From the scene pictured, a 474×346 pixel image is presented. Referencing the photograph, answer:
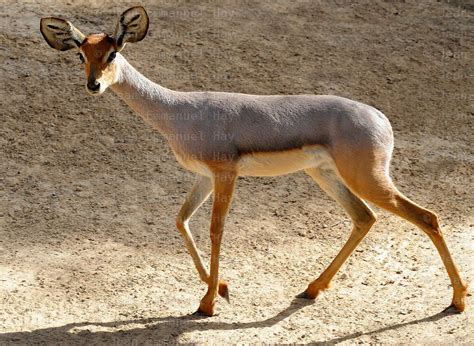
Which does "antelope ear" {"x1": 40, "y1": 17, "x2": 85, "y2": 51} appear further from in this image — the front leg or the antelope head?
the front leg

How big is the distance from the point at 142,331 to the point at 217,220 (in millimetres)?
1335

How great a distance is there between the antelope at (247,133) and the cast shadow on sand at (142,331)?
0.84 feet

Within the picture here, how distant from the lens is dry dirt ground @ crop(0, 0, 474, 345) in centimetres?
915

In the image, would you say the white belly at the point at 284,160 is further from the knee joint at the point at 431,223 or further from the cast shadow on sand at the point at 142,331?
the cast shadow on sand at the point at 142,331

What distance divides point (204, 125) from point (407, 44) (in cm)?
820

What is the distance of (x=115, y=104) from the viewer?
1363 cm

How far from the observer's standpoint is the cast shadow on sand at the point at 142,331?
28.2ft

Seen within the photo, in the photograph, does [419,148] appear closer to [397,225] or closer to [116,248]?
[397,225]

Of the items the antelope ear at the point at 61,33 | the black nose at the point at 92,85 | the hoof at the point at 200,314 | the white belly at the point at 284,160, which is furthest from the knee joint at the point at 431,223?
the antelope ear at the point at 61,33

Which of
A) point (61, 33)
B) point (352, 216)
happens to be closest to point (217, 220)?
point (352, 216)

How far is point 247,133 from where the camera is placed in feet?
29.4

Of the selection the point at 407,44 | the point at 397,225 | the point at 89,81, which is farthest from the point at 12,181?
the point at 407,44

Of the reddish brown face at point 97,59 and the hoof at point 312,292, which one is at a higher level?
the reddish brown face at point 97,59

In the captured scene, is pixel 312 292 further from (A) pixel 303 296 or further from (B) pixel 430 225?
(B) pixel 430 225
